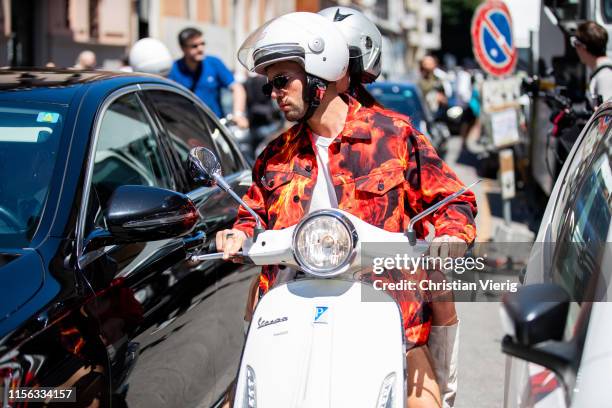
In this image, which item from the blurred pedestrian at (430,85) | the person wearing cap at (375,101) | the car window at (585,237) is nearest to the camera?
the car window at (585,237)

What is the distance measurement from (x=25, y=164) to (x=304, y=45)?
43.7 inches

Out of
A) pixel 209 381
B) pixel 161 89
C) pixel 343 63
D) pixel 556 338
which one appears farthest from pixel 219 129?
pixel 556 338

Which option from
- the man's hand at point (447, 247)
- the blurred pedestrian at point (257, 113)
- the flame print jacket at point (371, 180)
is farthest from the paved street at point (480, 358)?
the blurred pedestrian at point (257, 113)

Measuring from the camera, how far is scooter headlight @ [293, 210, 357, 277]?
110 inches

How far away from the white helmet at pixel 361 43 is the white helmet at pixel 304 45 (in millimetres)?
387

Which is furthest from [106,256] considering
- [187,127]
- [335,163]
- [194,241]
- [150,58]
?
[150,58]

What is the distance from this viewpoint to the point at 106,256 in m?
3.48

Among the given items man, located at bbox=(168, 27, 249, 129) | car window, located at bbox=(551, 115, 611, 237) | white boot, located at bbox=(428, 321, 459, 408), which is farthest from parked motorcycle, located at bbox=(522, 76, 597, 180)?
white boot, located at bbox=(428, 321, 459, 408)

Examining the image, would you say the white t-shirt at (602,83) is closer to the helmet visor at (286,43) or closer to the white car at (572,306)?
the white car at (572,306)

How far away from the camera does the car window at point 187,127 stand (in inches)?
187

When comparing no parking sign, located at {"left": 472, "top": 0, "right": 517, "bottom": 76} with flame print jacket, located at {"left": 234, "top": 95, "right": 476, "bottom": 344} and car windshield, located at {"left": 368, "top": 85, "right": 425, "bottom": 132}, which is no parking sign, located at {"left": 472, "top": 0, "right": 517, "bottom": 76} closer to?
car windshield, located at {"left": 368, "top": 85, "right": 425, "bottom": 132}

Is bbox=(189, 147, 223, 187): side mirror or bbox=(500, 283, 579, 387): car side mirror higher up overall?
bbox=(189, 147, 223, 187): side mirror

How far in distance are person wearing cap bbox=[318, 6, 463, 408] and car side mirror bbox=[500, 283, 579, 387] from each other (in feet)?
2.63

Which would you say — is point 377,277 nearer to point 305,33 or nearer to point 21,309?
point 305,33
